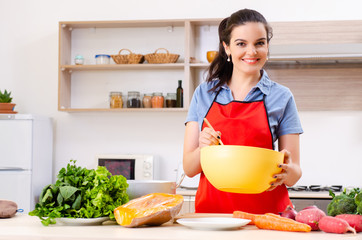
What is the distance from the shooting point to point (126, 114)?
442 centimetres

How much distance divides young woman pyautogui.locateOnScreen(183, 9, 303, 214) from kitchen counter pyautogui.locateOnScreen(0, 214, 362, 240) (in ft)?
1.45

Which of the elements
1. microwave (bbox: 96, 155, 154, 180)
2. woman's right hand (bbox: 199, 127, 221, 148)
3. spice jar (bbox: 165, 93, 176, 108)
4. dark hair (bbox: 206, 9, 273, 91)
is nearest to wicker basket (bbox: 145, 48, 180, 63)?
spice jar (bbox: 165, 93, 176, 108)

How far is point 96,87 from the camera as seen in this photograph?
4.47 meters

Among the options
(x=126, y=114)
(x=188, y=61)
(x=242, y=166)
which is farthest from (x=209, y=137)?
(x=126, y=114)

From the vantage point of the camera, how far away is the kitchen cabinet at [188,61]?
3.98 metres

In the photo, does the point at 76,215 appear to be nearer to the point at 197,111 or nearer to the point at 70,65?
the point at 197,111

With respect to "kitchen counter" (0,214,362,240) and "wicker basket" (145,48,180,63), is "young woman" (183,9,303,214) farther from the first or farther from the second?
"wicker basket" (145,48,180,63)

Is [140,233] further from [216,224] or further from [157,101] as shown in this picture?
[157,101]

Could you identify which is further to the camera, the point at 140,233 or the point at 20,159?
the point at 20,159

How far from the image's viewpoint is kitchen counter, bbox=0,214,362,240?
3.83ft

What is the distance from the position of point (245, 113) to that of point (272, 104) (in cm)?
10

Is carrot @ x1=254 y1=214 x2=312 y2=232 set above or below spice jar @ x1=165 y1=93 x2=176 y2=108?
below

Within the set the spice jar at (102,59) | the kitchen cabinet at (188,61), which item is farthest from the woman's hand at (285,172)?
the spice jar at (102,59)

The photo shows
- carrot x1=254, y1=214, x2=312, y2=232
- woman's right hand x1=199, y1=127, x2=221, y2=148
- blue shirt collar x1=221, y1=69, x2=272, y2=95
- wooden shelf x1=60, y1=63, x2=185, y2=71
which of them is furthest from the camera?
wooden shelf x1=60, y1=63, x2=185, y2=71
